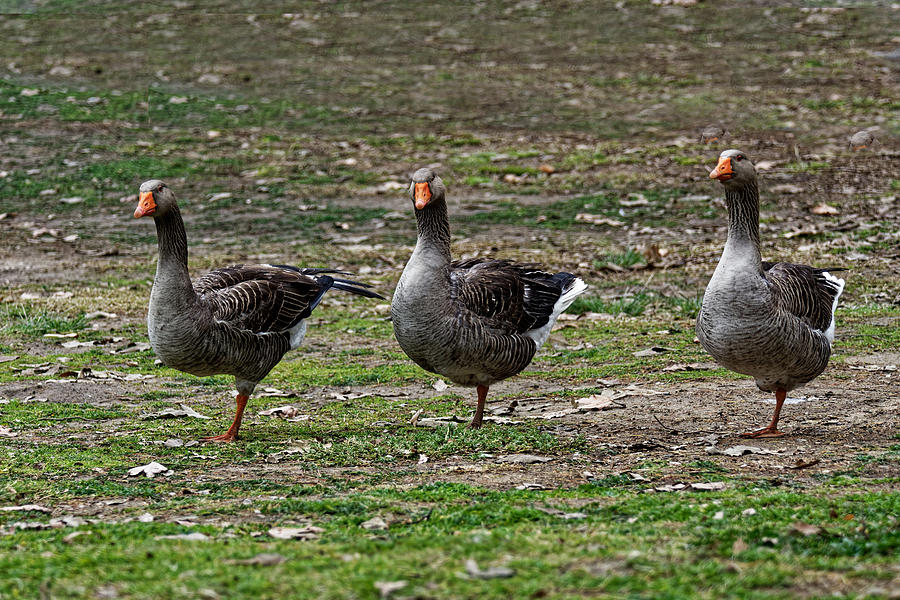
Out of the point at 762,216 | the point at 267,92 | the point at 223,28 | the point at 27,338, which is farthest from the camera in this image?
the point at 223,28

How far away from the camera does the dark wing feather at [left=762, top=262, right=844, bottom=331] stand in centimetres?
735

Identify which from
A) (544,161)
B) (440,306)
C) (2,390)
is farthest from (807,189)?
→ (2,390)

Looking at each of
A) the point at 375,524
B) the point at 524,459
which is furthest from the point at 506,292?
the point at 375,524

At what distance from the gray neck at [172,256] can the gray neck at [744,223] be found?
3.75m

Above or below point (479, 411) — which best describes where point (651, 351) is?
below

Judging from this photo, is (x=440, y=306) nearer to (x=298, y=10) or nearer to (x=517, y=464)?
(x=517, y=464)

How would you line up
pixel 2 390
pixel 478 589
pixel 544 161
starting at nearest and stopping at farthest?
pixel 478 589
pixel 2 390
pixel 544 161

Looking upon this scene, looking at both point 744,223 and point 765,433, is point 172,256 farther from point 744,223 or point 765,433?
point 765,433

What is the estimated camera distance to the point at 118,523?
4980 mm

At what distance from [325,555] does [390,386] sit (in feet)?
16.5

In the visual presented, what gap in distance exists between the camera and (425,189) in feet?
25.1

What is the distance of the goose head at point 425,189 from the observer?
24.9 feet

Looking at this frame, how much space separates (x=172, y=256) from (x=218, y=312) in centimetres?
52

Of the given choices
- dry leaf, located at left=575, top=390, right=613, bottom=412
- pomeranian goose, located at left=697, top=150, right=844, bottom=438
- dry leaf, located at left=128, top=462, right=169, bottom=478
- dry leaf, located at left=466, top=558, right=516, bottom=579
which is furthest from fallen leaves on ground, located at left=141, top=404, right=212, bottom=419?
dry leaf, located at left=466, top=558, right=516, bottom=579
